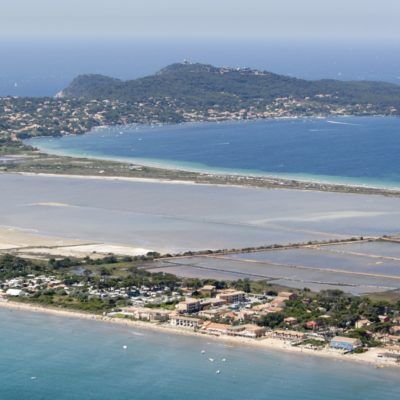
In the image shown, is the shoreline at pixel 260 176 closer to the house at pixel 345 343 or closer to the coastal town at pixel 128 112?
the coastal town at pixel 128 112

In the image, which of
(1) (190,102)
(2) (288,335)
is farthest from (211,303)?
(1) (190,102)

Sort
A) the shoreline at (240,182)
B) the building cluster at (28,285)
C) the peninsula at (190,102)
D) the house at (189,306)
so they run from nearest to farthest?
the house at (189,306) → the building cluster at (28,285) → the shoreline at (240,182) → the peninsula at (190,102)

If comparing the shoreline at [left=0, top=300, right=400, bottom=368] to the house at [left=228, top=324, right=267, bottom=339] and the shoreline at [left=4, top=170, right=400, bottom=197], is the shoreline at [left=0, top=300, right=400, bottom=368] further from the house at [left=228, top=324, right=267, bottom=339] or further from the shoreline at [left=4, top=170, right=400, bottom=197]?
the shoreline at [left=4, top=170, right=400, bottom=197]

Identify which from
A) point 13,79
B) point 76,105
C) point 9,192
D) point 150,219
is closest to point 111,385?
point 150,219

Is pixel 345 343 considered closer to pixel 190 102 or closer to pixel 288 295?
pixel 288 295

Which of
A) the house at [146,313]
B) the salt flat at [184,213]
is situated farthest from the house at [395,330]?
the salt flat at [184,213]

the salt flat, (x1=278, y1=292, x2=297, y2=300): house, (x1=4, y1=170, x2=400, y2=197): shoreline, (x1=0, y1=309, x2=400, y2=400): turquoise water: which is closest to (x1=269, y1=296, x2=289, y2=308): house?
(x1=278, y1=292, x2=297, y2=300): house
